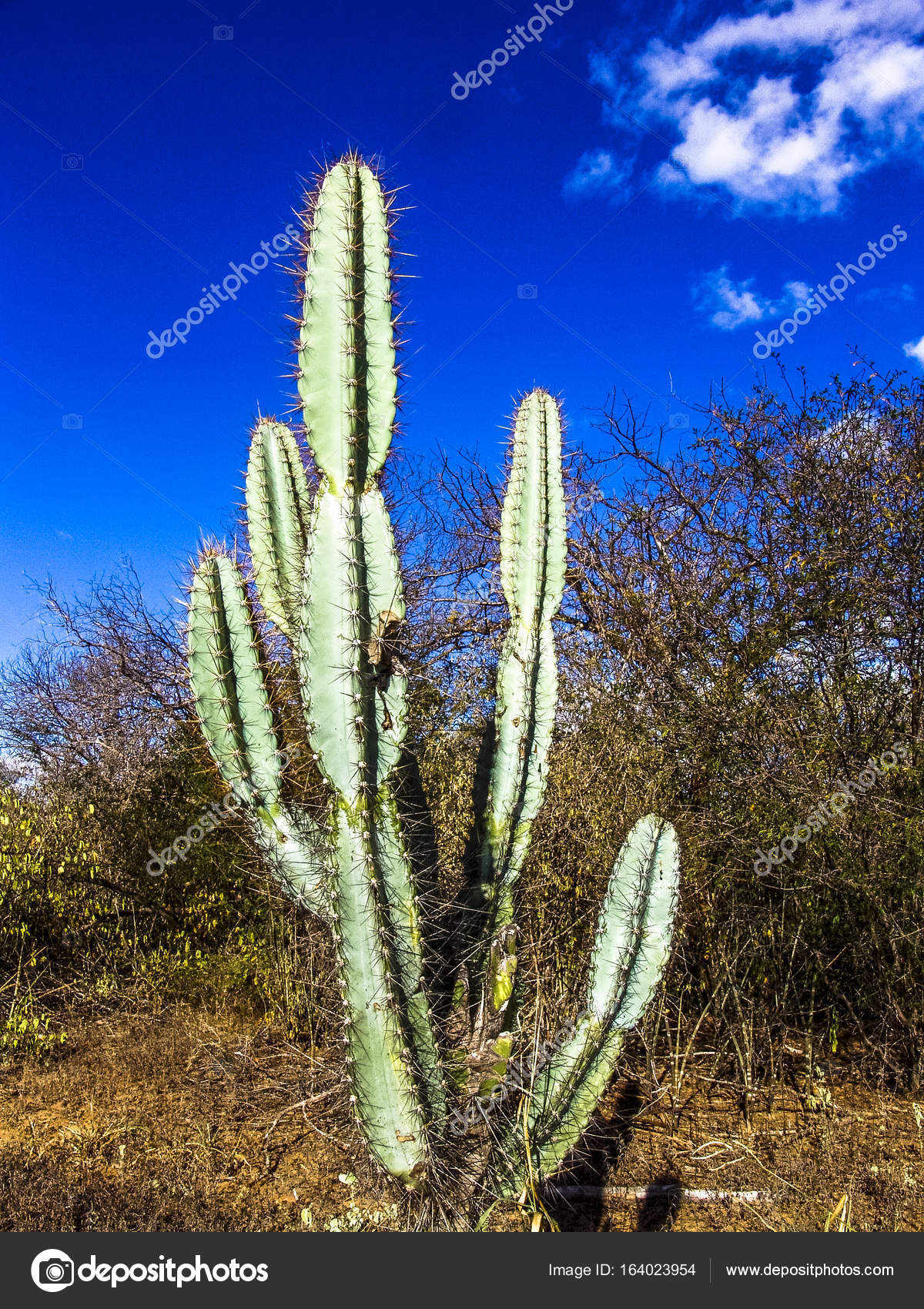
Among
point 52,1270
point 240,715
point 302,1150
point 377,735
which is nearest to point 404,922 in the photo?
point 377,735

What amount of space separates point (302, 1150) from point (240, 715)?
1923 mm

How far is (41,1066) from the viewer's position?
4312 millimetres

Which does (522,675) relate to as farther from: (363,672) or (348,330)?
(348,330)

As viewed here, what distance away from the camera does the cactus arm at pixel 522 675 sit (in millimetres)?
2719

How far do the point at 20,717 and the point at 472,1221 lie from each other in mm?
6880

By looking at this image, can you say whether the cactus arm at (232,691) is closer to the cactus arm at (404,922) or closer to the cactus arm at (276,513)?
the cactus arm at (276,513)

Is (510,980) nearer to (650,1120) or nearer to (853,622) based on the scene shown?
(650,1120)

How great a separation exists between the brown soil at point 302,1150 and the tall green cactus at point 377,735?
0.96 ft

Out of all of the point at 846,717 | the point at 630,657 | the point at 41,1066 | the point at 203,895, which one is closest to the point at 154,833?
the point at 203,895

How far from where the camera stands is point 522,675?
2.83 meters

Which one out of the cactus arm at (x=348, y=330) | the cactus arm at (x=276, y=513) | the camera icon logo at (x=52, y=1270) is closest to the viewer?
the camera icon logo at (x=52, y=1270)

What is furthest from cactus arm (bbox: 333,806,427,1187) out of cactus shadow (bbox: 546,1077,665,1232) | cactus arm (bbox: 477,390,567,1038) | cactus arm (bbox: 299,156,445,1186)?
cactus shadow (bbox: 546,1077,665,1232)

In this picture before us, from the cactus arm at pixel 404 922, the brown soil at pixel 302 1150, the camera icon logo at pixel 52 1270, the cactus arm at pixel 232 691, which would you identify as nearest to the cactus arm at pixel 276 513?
the cactus arm at pixel 232 691

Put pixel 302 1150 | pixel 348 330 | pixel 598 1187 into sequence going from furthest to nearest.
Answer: pixel 302 1150
pixel 598 1187
pixel 348 330
